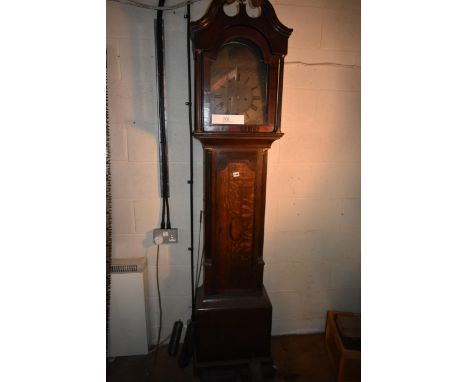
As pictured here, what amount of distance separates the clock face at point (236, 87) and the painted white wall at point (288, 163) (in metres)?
0.39

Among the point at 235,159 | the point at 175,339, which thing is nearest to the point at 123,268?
the point at 175,339

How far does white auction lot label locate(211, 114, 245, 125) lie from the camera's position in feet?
3.89

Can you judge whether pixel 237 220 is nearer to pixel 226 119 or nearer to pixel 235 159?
pixel 235 159

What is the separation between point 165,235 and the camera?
1.61m

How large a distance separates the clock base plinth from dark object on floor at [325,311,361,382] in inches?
18.1

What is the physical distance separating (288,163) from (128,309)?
1.36 metres

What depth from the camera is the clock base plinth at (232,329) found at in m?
1.39

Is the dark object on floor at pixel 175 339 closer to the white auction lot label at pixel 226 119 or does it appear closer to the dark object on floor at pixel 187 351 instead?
the dark object on floor at pixel 187 351

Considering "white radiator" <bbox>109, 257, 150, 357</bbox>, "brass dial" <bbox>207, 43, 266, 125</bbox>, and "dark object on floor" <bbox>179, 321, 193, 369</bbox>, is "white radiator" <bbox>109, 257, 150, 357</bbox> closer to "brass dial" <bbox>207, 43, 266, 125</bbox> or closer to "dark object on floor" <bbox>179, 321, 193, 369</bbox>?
"dark object on floor" <bbox>179, 321, 193, 369</bbox>

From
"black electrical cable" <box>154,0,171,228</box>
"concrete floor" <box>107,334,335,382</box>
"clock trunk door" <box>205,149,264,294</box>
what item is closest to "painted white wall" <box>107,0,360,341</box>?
"black electrical cable" <box>154,0,171,228</box>
